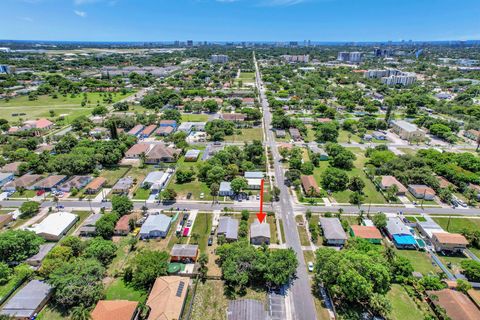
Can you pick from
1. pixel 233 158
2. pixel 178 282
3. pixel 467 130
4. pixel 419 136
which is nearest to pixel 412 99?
pixel 467 130

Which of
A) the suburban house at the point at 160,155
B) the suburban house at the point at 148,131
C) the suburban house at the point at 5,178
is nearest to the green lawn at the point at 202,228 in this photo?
the suburban house at the point at 160,155

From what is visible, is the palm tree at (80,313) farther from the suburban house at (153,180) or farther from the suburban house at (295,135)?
the suburban house at (295,135)

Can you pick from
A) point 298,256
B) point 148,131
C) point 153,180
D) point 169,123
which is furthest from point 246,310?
point 169,123

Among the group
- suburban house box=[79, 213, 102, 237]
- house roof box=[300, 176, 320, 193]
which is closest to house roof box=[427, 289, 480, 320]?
house roof box=[300, 176, 320, 193]

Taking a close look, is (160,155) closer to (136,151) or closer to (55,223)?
(136,151)

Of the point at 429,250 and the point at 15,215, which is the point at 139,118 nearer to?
the point at 15,215

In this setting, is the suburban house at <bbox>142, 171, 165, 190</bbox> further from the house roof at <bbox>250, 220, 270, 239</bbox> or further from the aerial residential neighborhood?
the house roof at <bbox>250, 220, 270, 239</bbox>
